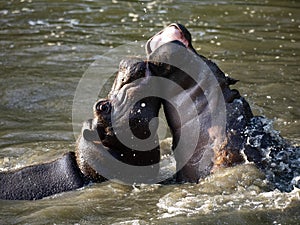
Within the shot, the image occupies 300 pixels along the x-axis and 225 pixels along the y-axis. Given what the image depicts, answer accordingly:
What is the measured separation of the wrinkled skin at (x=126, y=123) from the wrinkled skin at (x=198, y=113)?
0.14 meters

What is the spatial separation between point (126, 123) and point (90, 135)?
0.29 meters

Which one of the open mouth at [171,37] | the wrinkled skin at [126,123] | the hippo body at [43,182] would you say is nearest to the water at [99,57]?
the hippo body at [43,182]

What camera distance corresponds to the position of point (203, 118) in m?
5.11

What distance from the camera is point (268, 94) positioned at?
7863 millimetres

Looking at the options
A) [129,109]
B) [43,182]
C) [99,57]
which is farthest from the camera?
[99,57]

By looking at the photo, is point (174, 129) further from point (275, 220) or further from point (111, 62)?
point (111, 62)

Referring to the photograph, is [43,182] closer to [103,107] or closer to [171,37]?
[103,107]

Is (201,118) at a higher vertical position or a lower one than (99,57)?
higher

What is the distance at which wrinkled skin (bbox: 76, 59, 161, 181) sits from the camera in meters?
5.03

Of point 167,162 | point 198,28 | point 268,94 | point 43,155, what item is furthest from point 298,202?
point 198,28

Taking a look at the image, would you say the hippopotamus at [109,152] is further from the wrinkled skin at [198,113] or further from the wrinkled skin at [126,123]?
the wrinkled skin at [198,113]

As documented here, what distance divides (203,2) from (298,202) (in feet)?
25.5

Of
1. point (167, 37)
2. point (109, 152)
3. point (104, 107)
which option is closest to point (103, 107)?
point (104, 107)

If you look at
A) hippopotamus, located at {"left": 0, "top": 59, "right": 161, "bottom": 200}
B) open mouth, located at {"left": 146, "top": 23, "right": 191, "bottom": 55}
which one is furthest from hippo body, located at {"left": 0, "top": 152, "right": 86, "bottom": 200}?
open mouth, located at {"left": 146, "top": 23, "right": 191, "bottom": 55}
